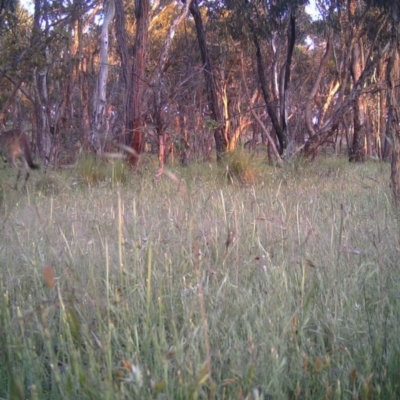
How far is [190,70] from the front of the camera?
12523 mm

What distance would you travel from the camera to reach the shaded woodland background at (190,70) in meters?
9.57

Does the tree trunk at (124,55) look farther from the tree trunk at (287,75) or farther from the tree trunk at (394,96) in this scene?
the tree trunk at (394,96)

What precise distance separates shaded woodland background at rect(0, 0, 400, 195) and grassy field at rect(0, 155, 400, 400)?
1.11m

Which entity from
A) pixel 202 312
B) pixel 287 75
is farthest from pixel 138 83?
pixel 202 312

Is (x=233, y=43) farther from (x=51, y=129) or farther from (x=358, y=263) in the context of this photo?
(x=358, y=263)

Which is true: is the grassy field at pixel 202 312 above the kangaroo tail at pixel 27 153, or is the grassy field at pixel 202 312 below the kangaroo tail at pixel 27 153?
below

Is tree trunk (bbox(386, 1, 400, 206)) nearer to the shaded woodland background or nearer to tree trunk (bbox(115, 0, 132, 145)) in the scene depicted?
the shaded woodland background

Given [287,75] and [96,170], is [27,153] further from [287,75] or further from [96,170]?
[287,75]

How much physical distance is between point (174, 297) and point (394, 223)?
2161mm

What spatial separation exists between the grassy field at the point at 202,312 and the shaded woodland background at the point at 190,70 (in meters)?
1.11

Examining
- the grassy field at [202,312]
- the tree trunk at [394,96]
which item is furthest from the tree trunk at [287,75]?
the grassy field at [202,312]

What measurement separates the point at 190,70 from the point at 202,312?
1120 centimetres

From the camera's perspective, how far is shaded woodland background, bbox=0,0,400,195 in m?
9.57

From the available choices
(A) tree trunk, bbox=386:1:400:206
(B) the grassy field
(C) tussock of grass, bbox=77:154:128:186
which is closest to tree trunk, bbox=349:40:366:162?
(C) tussock of grass, bbox=77:154:128:186
